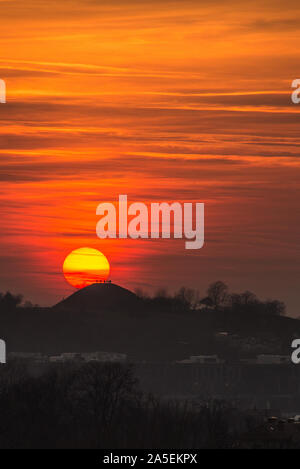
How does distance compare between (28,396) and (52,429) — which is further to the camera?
(28,396)

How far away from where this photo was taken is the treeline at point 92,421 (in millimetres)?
135875

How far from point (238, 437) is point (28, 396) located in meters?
18.7

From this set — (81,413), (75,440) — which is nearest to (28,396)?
(81,413)

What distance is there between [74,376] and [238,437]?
89.5ft

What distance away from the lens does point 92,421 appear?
14750cm

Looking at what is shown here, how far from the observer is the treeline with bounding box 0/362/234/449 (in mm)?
135875
